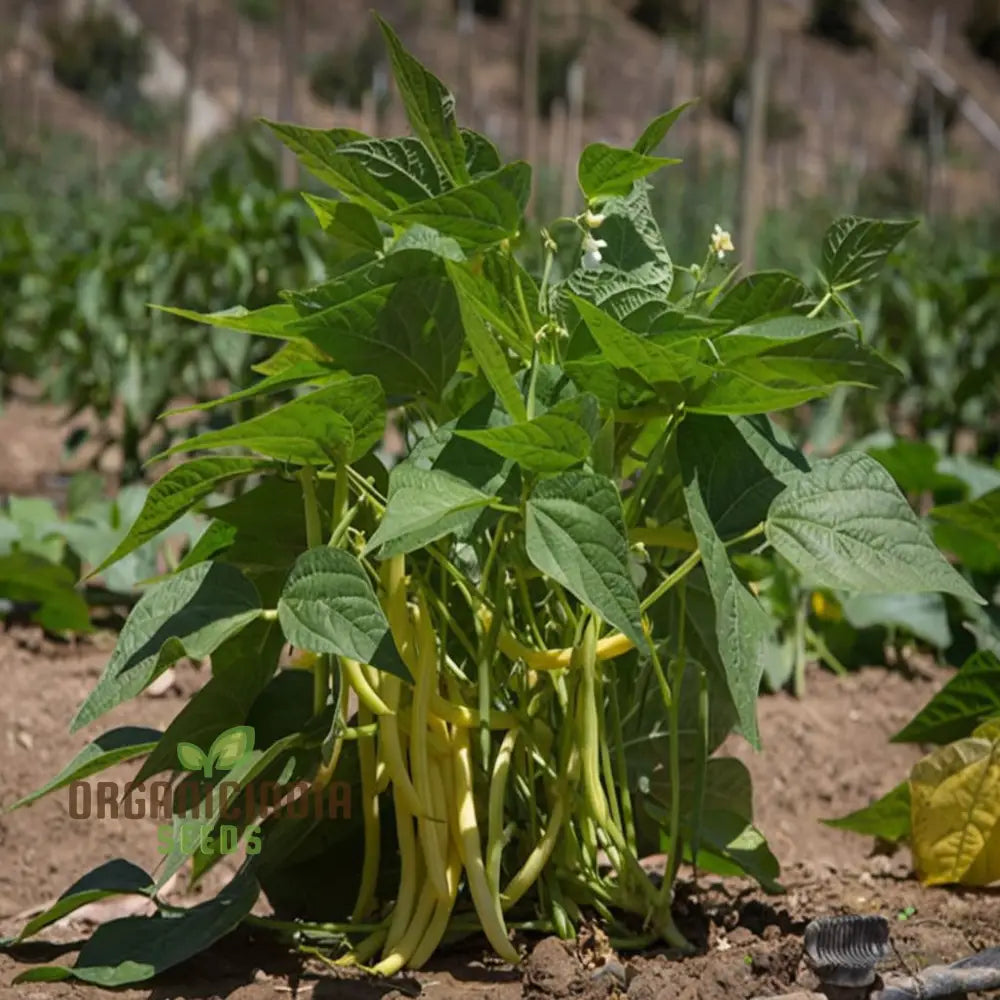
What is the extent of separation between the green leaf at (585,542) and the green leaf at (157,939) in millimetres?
459

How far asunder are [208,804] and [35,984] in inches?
10.2

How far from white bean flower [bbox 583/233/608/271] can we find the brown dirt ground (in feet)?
2.16

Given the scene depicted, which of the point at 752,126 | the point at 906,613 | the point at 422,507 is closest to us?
the point at 422,507

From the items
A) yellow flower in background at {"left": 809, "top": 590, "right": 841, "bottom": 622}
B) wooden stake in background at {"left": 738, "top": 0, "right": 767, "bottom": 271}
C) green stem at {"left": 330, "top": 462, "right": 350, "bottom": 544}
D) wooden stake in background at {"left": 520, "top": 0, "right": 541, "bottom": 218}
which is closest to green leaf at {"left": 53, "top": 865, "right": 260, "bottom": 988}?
green stem at {"left": 330, "top": 462, "right": 350, "bottom": 544}

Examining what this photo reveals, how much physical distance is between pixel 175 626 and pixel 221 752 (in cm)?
15

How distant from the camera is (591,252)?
155 cm

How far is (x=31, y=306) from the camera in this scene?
839cm

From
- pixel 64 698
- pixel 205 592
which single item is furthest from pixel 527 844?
pixel 64 698

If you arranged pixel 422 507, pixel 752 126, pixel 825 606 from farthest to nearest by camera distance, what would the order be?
1. pixel 752 126
2. pixel 825 606
3. pixel 422 507

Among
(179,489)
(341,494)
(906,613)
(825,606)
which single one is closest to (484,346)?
(341,494)

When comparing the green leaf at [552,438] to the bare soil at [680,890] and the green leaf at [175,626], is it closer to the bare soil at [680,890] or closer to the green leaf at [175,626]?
the green leaf at [175,626]

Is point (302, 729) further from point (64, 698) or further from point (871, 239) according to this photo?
point (64, 698)

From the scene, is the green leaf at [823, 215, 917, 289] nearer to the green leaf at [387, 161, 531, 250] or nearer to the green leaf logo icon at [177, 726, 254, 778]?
the green leaf at [387, 161, 531, 250]

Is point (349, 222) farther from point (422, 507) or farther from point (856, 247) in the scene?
point (856, 247)
